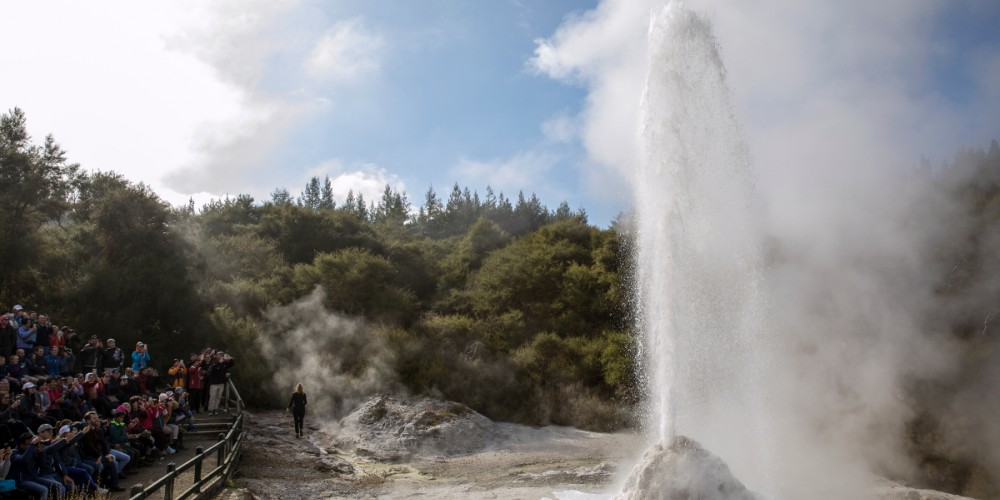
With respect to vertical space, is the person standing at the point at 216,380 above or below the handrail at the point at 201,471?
above

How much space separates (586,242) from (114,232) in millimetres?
22473

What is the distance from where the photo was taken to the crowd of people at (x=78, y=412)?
27.0 ft

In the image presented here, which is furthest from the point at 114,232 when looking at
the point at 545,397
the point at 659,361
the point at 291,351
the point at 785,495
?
Answer: the point at 785,495

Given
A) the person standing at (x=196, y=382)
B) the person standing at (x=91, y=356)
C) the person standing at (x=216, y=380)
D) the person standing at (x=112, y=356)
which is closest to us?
the person standing at (x=91, y=356)

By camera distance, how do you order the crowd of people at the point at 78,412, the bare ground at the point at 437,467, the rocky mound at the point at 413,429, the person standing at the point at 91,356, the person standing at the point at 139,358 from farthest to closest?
1. the rocky mound at the point at 413,429
2. the person standing at the point at 139,358
3. the person standing at the point at 91,356
4. the bare ground at the point at 437,467
5. the crowd of people at the point at 78,412

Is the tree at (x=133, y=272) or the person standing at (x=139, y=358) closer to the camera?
the person standing at (x=139, y=358)

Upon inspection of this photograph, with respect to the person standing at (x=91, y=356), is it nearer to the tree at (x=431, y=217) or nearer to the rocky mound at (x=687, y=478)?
the rocky mound at (x=687, y=478)

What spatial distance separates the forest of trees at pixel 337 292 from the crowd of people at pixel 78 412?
7.42 meters

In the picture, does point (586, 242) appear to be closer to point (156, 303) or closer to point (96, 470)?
point (156, 303)

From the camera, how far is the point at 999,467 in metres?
14.5

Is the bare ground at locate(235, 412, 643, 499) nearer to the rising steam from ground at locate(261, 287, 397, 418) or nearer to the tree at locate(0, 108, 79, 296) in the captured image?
the rising steam from ground at locate(261, 287, 397, 418)

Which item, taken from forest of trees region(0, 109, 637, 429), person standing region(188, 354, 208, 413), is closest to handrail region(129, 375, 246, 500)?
person standing region(188, 354, 208, 413)

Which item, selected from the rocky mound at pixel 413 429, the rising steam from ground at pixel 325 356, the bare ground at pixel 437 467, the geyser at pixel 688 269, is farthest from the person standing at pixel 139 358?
the geyser at pixel 688 269

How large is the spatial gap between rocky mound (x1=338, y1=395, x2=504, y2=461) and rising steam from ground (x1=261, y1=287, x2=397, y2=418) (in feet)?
5.02
